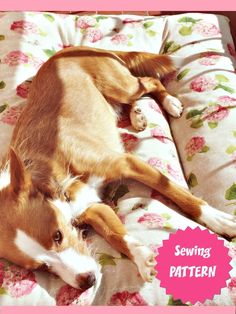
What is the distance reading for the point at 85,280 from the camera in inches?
69.5

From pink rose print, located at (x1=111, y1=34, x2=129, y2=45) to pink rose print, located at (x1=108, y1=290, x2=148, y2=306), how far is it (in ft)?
5.42

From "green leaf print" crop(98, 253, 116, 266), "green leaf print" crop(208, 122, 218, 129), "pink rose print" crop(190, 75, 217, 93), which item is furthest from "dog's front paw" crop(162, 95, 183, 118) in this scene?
"green leaf print" crop(98, 253, 116, 266)

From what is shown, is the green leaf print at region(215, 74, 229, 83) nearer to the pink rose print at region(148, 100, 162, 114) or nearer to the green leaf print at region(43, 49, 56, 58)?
the pink rose print at region(148, 100, 162, 114)

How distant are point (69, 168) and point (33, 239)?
0.41m

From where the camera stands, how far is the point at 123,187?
7.06ft

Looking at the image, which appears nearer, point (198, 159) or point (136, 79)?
point (198, 159)

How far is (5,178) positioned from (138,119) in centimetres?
75

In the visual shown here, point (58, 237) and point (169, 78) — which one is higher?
point (169, 78)

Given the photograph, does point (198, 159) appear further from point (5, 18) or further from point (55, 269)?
point (5, 18)

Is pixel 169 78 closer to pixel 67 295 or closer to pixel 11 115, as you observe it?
pixel 11 115

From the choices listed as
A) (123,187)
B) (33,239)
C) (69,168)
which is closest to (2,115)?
(69,168)

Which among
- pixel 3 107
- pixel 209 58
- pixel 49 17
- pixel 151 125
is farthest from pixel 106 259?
pixel 49 17

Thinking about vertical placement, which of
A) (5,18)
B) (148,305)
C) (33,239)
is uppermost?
(5,18)

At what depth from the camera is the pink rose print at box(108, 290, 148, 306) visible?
1.74 metres
